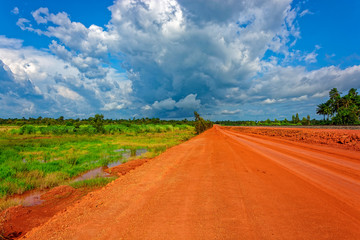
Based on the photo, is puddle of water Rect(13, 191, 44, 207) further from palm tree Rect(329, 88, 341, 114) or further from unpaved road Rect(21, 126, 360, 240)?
Answer: palm tree Rect(329, 88, 341, 114)

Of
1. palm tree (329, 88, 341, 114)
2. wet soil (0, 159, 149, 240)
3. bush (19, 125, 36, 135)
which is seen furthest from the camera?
palm tree (329, 88, 341, 114)

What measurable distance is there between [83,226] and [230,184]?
4107 millimetres

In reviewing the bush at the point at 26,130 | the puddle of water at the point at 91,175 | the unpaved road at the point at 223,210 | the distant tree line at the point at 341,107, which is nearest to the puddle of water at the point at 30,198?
the puddle of water at the point at 91,175

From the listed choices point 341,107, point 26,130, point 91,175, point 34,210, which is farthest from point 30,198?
point 341,107

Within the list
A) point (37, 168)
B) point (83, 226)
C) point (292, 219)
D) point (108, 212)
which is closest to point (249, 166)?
point (292, 219)

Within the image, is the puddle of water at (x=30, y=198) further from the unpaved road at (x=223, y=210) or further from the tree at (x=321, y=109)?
the tree at (x=321, y=109)

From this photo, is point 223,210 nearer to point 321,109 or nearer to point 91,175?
point 91,175

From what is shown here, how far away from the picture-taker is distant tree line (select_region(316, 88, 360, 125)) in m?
52.4

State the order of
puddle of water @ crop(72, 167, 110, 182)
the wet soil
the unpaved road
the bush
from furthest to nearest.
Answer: the bush → puddle of water @ crop(72, 167, 110, 182) → the wet soil → the unpaved road

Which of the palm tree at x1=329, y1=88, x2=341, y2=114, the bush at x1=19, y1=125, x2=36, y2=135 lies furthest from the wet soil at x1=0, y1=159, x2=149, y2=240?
the palm tree at x1=329, y1=88, x2=341, y2=114

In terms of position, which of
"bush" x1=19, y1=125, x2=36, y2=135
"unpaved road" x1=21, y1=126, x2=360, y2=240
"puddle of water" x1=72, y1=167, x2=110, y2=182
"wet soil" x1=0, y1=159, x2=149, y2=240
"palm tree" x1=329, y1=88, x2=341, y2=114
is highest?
"palm tree" x1=329, y1=88, x2=341, y2=114

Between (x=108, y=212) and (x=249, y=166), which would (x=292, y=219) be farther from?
(x=249, y=166)

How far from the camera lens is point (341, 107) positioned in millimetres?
66375

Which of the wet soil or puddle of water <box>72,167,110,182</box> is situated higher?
the wet soil
